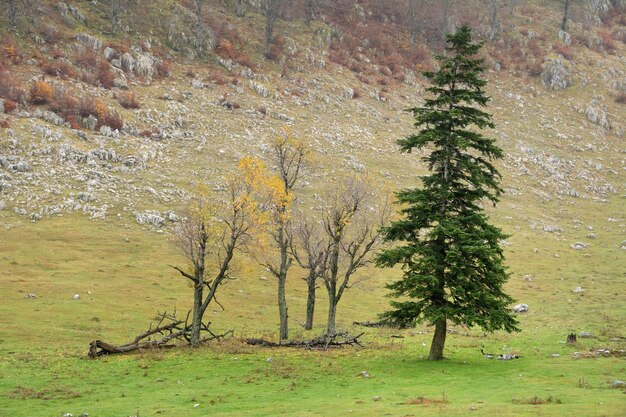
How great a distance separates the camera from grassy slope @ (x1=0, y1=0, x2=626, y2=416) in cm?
2741

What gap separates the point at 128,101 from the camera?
8762cm

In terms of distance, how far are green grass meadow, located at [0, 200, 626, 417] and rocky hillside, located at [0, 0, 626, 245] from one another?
9145 mm

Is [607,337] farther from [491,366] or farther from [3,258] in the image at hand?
[3,258]

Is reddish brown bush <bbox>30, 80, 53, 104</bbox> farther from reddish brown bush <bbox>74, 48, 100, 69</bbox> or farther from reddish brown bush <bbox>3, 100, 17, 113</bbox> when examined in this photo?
reddish brown bush <bbox>74, 48, 100, 69</bbox>

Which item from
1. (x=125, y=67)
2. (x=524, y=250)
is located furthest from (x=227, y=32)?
(x=524, y=250)

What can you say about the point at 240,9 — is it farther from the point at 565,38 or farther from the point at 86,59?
the point at 565,38

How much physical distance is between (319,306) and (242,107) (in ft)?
152

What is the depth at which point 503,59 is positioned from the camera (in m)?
134

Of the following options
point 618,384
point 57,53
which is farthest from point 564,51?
point 618,384

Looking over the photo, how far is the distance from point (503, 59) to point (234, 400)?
403 ft

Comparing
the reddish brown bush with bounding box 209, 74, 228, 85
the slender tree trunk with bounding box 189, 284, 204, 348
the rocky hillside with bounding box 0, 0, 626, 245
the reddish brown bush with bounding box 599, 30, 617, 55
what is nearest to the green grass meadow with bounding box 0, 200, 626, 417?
the slender tree trunk with bounding box 189, 284, 204, 348

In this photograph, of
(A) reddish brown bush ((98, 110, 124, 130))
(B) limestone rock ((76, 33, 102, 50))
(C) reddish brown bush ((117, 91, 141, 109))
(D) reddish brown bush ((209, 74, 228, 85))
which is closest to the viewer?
(A) reddish brown bush ((98, 110, 124, 130))

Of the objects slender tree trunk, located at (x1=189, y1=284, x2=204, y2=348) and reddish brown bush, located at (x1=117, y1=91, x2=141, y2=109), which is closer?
slender tree trunk, located at (x1=189, y1=284, x2=204, y2=348)

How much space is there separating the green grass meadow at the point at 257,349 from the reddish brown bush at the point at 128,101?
24.2m
